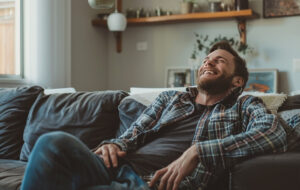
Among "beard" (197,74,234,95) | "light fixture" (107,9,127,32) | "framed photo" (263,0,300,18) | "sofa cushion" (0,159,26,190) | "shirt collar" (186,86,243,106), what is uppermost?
"framed photo" (263,0,300,18)

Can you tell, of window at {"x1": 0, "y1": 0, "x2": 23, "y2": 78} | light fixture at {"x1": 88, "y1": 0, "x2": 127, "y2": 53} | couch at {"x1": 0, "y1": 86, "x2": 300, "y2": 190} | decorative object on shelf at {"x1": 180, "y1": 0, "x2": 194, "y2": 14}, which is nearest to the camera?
couch at {"x1": 0, "y1": 86, "x2": 300, "y2": 190}

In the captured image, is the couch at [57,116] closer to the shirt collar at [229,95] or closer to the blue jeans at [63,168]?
the shirt collar at [229,95]

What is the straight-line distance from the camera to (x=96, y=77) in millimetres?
4309

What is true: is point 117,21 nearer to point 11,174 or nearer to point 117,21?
point 117,21

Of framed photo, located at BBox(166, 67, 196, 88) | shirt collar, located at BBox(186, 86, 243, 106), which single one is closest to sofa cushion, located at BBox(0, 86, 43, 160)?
shirt collar, located at BBox(186, 86, 243, 106)

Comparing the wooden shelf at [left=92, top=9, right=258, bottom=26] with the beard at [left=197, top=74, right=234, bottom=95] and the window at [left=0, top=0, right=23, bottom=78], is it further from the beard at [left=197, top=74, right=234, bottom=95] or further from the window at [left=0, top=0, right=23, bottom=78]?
the beard at [left=197, top=74, right=234, bottom=95]

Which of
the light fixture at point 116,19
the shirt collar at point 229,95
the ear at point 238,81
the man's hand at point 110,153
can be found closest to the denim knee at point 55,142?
the man's hand at point 110,153

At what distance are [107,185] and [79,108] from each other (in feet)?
A: 2.78

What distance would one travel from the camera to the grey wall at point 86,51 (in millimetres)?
3977

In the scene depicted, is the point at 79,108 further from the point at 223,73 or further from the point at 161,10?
the point at 161,10

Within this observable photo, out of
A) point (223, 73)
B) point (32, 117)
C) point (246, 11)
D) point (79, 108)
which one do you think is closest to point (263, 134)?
point (223, 73)

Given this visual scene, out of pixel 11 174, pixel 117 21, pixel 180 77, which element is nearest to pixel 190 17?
pixel 180 77

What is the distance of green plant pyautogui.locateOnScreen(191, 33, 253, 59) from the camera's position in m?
3.77

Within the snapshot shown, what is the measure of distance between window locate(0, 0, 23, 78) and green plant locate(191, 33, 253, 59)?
1.68m
